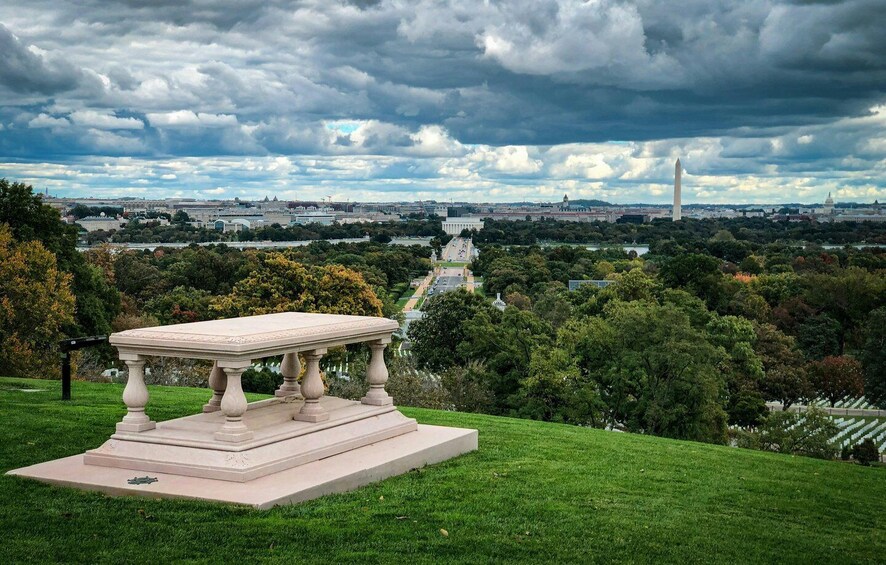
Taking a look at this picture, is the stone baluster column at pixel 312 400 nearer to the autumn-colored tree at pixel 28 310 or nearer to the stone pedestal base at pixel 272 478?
the stone pedestal base at pixel 272 478

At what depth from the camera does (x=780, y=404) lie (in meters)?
56.0

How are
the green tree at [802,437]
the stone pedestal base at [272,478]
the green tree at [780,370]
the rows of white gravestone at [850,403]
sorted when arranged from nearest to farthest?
1. the stone pedestal base at [272,478]
2. the green tree at [802,437]
3. the green tree at [780,370]
4. the rows of white gravestone at [850,403]

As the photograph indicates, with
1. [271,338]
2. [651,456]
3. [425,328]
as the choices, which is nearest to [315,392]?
[271,338]

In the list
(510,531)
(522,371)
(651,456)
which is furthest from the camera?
(522,371)

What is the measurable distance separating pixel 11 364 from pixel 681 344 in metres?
21.0

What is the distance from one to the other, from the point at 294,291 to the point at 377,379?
796 inches

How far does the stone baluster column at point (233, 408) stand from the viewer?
34.6 feet

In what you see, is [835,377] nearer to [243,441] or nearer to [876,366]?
[876,366]

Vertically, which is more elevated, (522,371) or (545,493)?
(545,493)

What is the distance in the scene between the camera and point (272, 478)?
34.0ft

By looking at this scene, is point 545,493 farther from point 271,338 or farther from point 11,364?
point 11,364

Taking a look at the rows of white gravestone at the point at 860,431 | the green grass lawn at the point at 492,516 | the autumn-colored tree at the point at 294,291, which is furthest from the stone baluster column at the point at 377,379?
the rows of white gravestone at the point at 860,431

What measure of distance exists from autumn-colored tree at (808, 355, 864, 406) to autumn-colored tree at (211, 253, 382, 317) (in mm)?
36267

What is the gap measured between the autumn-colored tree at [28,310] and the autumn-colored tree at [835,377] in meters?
46.1
